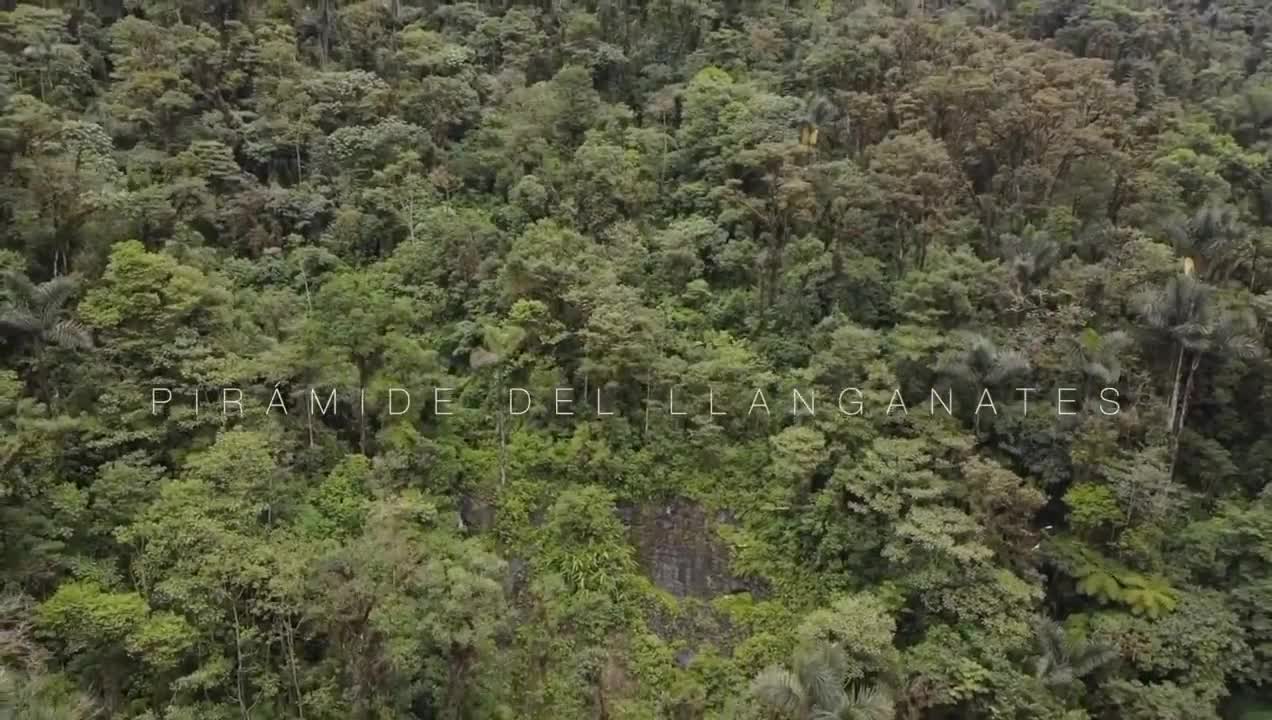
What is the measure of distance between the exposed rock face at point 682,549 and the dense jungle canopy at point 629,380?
0.32 feet

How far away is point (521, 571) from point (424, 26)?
76.4 ft

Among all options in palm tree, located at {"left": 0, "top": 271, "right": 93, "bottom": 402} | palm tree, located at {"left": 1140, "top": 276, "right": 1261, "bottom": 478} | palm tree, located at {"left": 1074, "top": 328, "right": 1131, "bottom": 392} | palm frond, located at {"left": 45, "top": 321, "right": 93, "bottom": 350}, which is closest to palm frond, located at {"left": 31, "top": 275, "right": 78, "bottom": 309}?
palm tree, located at {"left": 0, "top": 271, "right": 93, "bottom": 402}

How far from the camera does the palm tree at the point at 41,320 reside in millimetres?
17141

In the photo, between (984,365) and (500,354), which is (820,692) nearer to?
(984,365)

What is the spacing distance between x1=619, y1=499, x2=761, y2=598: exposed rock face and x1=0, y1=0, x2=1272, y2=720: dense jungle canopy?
0.32 feet

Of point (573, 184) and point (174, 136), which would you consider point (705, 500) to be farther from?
point (174, 136)

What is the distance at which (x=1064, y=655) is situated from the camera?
16375mm

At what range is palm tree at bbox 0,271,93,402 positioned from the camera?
1714 cm

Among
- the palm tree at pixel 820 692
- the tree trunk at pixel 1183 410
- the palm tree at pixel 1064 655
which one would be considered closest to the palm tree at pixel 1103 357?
the tree trunk at pixel 1183 410

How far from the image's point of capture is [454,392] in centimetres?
2183

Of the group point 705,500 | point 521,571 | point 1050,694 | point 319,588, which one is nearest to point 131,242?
point 319,588

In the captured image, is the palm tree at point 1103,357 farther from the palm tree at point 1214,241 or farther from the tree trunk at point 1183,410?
the palm tree at point 1214,241

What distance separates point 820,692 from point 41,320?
1655cm

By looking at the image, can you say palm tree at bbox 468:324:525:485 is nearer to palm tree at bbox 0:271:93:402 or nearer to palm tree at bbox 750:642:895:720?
palm tree at bbox 0:271:93:402
